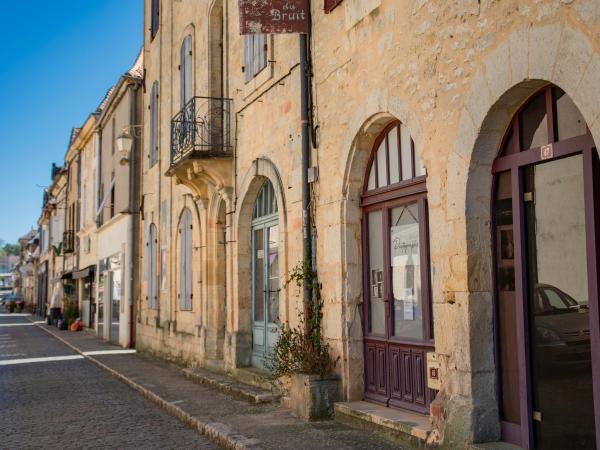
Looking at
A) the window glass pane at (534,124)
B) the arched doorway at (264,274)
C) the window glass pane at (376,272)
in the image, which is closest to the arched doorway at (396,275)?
the window glass pane at (376,272)

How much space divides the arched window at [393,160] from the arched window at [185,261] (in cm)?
688

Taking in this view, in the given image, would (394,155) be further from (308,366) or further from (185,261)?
(185,261)

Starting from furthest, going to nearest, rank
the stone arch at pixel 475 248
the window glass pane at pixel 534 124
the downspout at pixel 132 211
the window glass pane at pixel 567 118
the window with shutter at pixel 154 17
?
the downspout at pixel 132 211 < the window with shutter at pixel 154 17 < the stone arch at pixel 475 248 < the window glass pane at pixel 534 124 < the window glass pane at pixel 567 118

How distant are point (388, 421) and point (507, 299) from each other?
178cm

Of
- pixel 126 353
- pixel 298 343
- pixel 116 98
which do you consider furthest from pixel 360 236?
pixel 116 98

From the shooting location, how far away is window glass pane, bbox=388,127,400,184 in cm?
708

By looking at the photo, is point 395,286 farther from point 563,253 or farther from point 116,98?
point 116,98

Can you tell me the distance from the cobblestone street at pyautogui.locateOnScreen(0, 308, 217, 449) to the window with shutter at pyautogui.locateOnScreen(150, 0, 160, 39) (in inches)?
333

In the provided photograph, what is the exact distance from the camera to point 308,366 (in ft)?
25.1

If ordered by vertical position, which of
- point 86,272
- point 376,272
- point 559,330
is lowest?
point 559,330

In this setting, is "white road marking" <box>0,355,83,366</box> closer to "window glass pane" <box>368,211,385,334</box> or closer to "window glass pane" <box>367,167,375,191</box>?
"window glass pane" <box>368,211,385,334</box>

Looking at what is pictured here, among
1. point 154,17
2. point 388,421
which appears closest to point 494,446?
point 388,421

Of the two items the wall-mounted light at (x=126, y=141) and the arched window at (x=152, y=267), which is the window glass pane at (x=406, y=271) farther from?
the wall-mounted light at (x=126, y=141)

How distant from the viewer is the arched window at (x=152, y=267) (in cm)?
1628
